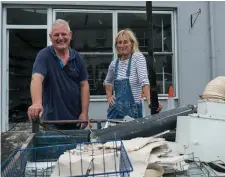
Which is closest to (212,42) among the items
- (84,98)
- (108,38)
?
(108,38)

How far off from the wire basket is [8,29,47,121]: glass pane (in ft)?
14.6

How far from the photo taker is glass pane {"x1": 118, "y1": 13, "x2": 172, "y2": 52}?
5.82 m

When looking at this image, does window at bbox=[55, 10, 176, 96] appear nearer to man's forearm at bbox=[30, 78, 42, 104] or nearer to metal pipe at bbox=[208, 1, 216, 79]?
metal pipe at bbox=[208, 1, 216, 79]

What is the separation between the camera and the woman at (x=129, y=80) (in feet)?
8.53

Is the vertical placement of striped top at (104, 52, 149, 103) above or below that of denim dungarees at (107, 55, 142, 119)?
above

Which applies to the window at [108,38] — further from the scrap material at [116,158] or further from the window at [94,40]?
the scrap material at [116,158]

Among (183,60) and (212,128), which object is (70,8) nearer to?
(183,60)

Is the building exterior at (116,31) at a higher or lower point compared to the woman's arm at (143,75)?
higher

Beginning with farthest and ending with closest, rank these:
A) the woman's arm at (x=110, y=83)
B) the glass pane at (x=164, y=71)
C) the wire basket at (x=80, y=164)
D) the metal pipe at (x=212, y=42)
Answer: the glass pane at (x=164, y=71) → the metal pipe at (x=212, y=42) → the woman's arm at (x=110, y=83) → the wire basket at (x=80, y=164)

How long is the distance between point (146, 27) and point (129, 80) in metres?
3.40

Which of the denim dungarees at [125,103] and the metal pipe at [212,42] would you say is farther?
the metal pipe at [212,42]

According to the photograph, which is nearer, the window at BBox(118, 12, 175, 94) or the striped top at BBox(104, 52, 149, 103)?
the striped top at BBox(104, 52, 149, 103)

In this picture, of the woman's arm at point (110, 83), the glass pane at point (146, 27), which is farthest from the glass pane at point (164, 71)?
the woman's arm at point (110, 83)

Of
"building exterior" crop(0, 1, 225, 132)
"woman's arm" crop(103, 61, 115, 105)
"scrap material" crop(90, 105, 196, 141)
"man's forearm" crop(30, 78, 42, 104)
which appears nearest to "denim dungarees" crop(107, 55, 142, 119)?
"woman's arm" crop(103, 61, 115, 105)
